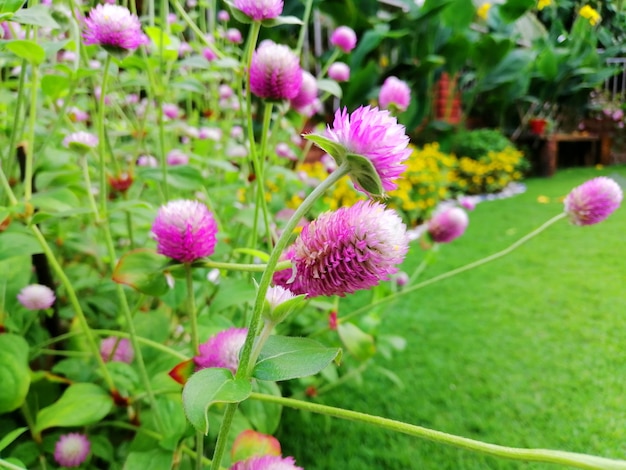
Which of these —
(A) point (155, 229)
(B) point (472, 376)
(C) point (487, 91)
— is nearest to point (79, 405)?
(A) point (155, 229)

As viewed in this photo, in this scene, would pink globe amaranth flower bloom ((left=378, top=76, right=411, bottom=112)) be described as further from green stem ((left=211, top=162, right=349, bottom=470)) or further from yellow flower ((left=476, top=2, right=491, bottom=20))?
yellow flower ((left=476, top=2, right=491, bottom=20))

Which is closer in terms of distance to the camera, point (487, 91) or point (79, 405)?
point (79, 405)

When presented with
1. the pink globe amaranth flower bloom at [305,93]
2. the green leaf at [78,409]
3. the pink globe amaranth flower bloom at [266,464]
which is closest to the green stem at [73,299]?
the green leaf at [78,409]

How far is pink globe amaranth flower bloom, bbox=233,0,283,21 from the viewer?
0.53 metres

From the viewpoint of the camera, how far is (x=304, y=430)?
93 cm

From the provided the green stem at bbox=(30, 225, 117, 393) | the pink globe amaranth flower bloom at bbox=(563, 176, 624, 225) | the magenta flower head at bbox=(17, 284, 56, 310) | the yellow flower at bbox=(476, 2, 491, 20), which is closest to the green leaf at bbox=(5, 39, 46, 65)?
the green stem at bbox=(30, 225, 117, 393)

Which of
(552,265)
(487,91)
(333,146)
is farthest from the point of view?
(487,91)

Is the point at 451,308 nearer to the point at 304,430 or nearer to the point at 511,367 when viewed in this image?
the point at 511,367

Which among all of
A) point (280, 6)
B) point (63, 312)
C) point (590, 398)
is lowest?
point (590, 398)

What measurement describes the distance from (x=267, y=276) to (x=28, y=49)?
16.6 inches

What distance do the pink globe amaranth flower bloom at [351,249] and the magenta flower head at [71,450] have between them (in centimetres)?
47

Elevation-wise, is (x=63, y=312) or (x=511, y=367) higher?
(x=63, y=312)

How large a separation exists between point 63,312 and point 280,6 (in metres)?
0.67

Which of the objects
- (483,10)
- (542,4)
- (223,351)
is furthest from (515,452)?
(483,10)
